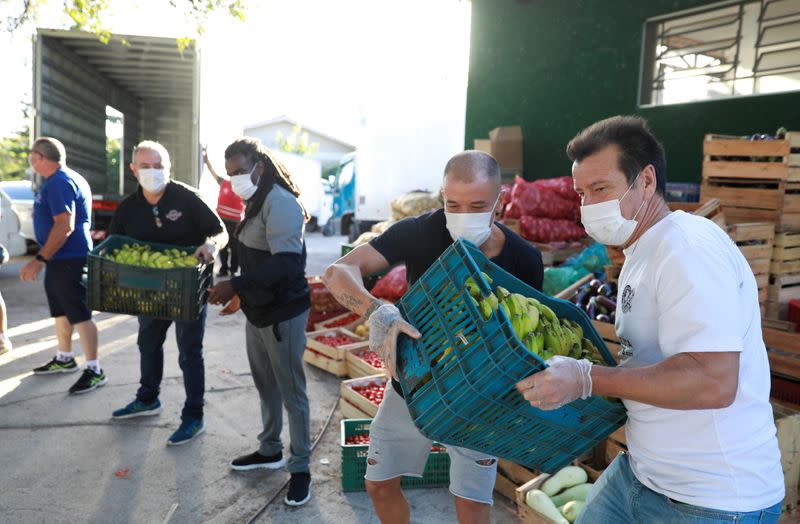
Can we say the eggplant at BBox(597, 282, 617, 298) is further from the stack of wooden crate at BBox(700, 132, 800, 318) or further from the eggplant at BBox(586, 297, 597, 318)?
the stack of wooden crate at BBox(700, 132, 800, 318)

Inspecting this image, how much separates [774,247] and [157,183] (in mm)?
4848

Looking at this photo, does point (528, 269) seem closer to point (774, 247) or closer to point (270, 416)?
point (270, 416)

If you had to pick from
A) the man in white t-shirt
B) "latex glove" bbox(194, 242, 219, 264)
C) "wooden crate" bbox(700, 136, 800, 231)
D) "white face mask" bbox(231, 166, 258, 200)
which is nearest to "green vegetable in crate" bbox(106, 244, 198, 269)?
"latex glove" bbox(194, 242, 219, 264)

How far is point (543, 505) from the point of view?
330cm

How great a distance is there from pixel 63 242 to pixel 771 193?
593cm

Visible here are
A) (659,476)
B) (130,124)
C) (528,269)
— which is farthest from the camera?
(130,124)

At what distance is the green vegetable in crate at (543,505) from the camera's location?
126 inches

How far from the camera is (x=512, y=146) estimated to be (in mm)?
9570

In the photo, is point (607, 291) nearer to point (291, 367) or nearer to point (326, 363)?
point (291, 367)

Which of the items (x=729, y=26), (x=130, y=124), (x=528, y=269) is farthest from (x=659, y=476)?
(x=130, y=124)

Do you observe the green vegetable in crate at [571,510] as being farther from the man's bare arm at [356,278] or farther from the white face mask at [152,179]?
the white face mask at [152,179]

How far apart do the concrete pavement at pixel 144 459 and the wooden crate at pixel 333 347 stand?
0.75 feet

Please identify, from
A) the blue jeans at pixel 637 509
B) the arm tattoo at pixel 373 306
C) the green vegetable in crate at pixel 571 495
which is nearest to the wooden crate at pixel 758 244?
the green vegetable in crate at pixel 571 495

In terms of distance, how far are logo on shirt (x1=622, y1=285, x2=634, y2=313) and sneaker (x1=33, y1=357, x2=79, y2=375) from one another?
221 inches
